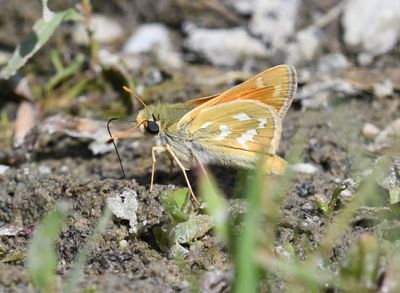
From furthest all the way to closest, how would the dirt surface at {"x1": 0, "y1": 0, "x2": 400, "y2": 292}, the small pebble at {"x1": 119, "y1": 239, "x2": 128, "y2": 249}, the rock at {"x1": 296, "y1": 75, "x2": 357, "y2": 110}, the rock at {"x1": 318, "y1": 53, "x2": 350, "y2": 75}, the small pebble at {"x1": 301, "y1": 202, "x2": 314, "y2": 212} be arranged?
the rock at {"x1": 318, "y1": 53, "x2": 350, "y2": 75} < the rock at {"x1": 296, "y1": 75, "x2": 357, "y2": 110} < the small pebble at {"x1": 301, "y1": 202, "x2": 314, "y2": 212} < the small pebble at {"x1": 119, "y1": 239, "x2": 128, "y2": 249} < the dirt surface at {"x1": 0, "y1": 0, "x2": 400, "y2": 292}

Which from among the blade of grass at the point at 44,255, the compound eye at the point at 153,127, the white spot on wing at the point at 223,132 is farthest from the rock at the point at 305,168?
the blade of grass at the point at 44,255

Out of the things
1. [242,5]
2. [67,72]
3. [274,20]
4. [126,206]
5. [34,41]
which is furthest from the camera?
[242,5]

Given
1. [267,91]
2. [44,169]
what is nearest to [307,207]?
[267,91]

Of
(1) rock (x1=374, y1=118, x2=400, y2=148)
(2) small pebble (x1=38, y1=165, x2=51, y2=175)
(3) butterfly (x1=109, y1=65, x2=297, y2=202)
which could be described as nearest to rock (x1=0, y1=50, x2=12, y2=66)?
(2) small pebble (x1=38, y1=165, x2=51, y2=175)

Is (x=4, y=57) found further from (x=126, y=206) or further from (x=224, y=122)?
(x=126, y=206)

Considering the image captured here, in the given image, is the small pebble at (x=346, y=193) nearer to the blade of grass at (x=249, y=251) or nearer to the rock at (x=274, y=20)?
the blade of grass at (x=249, y=251)

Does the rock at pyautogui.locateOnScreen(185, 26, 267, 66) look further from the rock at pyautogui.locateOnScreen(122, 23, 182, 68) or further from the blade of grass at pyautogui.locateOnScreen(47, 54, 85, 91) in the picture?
the blade of grass at pyautogui.locateOnScreen(47, 54, 85, 91)
